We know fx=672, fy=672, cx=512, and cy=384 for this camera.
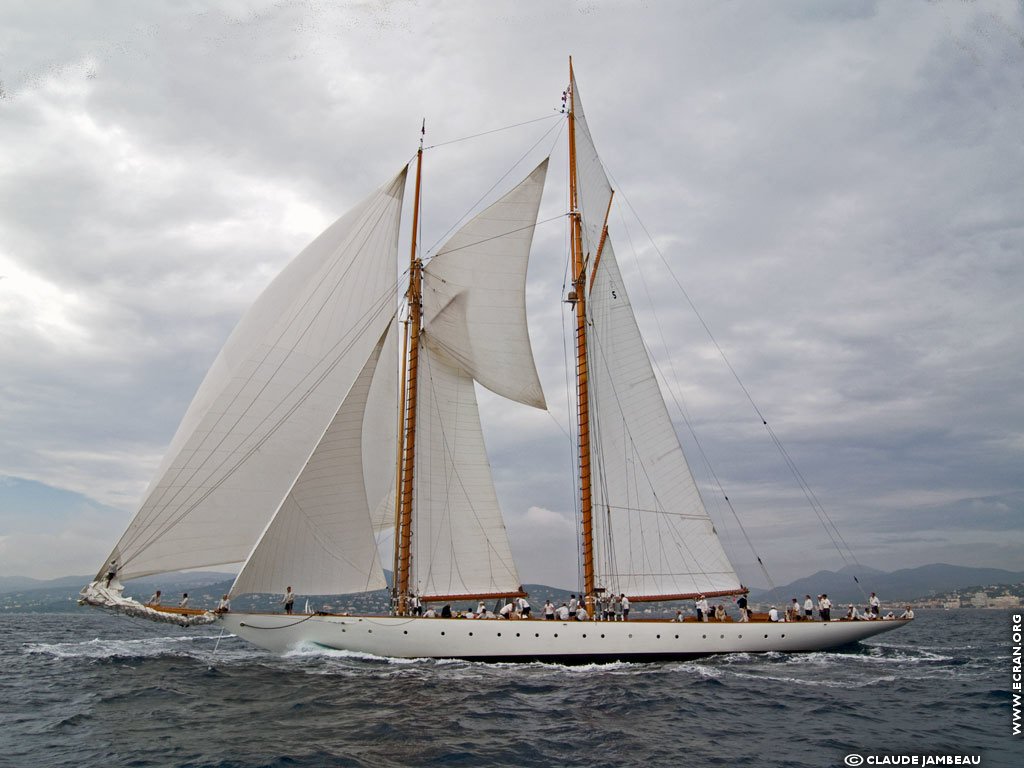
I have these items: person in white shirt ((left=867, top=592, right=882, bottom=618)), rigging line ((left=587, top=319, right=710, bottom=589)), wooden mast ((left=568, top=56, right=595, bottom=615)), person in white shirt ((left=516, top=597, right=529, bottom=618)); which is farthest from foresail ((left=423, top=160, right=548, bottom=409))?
person in white shirt ((left=867, top=592, right=882, bottom=618))

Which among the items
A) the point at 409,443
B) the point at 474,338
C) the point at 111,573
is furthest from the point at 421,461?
the point at 111,573

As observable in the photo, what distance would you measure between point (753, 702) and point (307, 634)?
15.3m

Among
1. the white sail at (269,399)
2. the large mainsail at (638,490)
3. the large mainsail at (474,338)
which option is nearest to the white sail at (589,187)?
the large mainsail at (474,338)

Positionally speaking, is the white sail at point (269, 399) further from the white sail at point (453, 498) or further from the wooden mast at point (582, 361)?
the wooden mast at point (582, 361)

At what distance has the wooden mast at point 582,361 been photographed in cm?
2822

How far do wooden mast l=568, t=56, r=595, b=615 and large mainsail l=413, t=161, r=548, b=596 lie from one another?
2.04 m

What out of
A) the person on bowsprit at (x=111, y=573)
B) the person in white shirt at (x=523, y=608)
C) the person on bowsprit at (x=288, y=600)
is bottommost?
the person in white shirt at (x=523, y=608)

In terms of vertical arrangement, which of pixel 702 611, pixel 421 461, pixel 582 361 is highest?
pixel 582 361

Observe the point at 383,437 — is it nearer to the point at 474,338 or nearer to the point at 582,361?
the point at 474,338

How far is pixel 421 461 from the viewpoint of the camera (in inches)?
1169

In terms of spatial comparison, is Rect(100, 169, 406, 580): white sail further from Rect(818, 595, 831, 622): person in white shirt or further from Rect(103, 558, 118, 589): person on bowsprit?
Rect(818, 595, 831, 622): person in white shirt

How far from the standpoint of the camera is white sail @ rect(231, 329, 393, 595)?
916 inches

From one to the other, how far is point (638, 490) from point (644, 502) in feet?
1.87

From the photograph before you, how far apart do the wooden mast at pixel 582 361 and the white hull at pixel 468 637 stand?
307 cm
